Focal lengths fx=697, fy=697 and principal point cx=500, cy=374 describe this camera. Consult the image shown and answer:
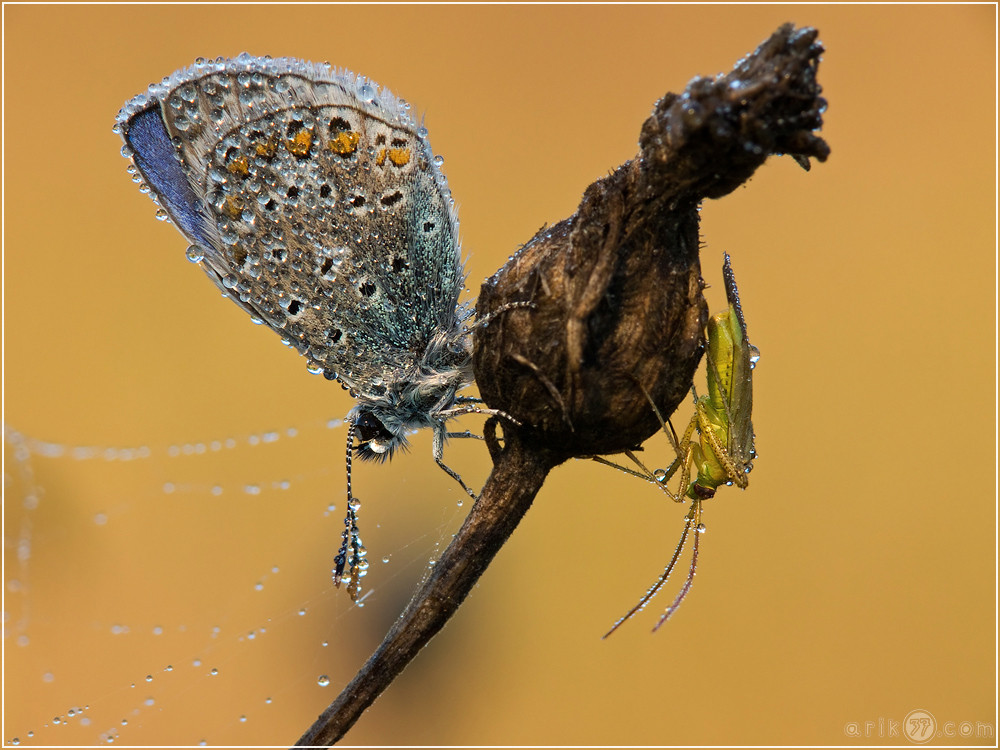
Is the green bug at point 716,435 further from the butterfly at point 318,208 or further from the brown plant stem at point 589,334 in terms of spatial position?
the butterfly at point 318,208

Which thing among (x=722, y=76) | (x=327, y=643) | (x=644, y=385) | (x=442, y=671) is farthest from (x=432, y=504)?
(x=722, y=76)

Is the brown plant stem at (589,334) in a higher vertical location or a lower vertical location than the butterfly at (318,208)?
lower

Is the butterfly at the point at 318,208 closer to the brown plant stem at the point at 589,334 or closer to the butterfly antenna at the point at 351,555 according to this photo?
the butterfly antenna at the point at 351,555

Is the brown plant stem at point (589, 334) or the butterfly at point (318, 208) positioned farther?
the butterfly at point (318, 208)

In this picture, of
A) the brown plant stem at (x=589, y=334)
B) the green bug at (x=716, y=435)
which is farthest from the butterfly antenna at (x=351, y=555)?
the green bug at (x=716, y=435)

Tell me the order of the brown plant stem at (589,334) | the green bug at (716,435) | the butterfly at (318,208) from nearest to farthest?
→ the brown plant stem at (589,334) < the green bug at (716,435) < the butterfly at (318,208)

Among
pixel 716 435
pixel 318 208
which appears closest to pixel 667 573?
pixel 716 435

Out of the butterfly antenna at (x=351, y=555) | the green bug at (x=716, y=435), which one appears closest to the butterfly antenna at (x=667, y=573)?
the green bug at (x=716, y=435)

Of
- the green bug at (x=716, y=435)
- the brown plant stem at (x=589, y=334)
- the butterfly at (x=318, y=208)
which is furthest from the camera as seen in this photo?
the butterfly at (x=318, y=208)

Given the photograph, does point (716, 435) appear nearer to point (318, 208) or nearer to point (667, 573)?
point (667, 573)
